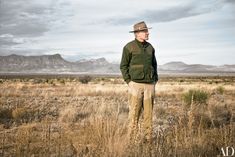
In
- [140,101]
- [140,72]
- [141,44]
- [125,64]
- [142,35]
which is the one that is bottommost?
[140,101]

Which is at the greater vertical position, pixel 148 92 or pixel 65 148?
pixel 148 92

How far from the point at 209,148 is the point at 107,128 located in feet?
5.33

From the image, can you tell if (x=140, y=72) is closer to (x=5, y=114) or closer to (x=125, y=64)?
(x=125, y=64)

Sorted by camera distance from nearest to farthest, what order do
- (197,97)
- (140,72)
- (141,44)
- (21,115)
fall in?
(140,72), (141,44), (21,115), (197,97)

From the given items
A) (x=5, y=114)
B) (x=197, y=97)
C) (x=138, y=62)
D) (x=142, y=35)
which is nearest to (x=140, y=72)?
(x=138, y=62)

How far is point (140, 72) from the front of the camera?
21.2 feet

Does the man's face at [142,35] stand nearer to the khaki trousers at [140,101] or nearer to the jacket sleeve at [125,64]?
the jacket sleeve at [125,64]

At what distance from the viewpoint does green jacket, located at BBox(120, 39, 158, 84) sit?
6.48 metres

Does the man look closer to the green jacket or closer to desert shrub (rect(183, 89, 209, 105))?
the green jacket

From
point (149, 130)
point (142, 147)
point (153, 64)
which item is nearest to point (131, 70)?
point (153, 64)

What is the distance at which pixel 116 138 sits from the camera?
5777 mm

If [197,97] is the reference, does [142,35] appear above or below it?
above

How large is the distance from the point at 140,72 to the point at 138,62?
180 mm

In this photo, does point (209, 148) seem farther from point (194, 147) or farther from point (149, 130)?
point (149, 130)
